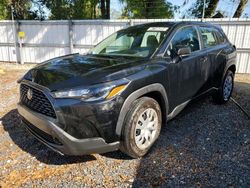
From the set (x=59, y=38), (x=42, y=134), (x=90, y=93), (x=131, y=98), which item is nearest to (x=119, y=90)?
(x=131, y=98)

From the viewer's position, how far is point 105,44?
4.32 meters

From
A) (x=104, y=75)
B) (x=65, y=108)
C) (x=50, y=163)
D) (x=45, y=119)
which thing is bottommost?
(x=50, y=163)

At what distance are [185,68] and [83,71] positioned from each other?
1.64 metres

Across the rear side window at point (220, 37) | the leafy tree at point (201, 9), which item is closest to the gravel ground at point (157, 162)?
the rear side window at point (220, 37)

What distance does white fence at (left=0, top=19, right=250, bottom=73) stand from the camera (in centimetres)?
885

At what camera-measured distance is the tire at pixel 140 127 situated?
2.89 meters

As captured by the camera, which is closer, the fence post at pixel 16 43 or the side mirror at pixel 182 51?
the side mirror at pixel 182 51

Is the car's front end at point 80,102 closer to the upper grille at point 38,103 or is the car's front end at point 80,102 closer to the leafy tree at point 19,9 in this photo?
the upper grille at point 38,103

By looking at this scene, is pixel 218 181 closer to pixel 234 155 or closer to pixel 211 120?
pixel 234 155

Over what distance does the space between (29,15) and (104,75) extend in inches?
547

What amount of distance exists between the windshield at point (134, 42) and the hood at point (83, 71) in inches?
10.6

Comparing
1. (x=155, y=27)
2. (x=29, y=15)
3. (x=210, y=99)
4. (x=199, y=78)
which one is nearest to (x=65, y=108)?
(x=155, y=27)

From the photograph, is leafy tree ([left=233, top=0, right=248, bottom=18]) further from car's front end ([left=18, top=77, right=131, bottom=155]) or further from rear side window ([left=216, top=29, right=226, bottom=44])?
car's front end ([left=18, top=77, right=131, bottom=155])

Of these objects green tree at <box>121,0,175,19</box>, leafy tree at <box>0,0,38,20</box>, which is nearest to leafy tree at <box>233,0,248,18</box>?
green tree at <box>121,0,175,19</box>
